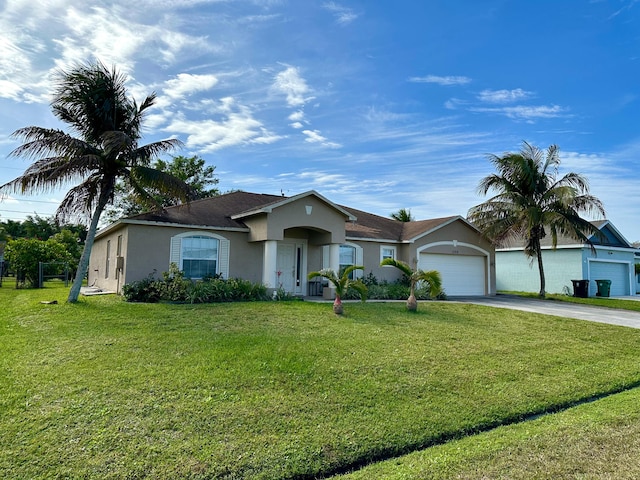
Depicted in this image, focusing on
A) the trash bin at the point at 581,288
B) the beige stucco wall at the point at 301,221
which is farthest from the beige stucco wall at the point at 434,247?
the trash bin at the point at 581,288

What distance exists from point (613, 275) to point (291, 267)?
21.6 metres

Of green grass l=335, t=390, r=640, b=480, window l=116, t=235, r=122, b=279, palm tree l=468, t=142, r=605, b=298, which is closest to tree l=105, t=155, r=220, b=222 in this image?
window l=116, t=235, r=122, b=279

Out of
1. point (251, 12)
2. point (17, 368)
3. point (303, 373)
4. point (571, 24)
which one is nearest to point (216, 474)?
point (303, 373)

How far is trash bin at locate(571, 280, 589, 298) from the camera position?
22638 millimetres

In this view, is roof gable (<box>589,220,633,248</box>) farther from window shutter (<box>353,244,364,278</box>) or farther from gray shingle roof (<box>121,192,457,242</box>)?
window shutter (<box>353,244,364,278</box>)

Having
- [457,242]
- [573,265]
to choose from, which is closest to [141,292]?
[457,242]

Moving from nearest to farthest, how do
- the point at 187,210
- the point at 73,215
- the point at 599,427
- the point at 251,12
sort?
the point at 599,427, the point at 251,12, the point at 73,215, the point at 187,210

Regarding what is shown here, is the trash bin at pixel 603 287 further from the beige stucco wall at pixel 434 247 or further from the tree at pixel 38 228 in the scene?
the tree at pixel 38 228

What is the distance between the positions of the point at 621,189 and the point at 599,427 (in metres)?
22.0

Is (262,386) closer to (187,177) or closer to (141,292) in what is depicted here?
(141,292)

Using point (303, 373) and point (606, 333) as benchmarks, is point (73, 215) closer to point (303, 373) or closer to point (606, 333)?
point (303, 373)

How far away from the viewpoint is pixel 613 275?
25891mm

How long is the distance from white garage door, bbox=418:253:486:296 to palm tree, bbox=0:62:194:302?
12.5 meters

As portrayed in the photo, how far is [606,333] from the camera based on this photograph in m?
10.6
